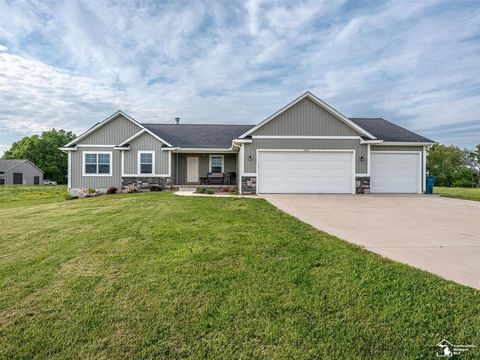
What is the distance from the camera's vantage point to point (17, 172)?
4984cm

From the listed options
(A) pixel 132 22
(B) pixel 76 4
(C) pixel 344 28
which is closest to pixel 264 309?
(B) pixel 76 4

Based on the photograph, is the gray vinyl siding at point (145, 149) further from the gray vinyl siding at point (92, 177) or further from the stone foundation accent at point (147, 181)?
the gray vinyl siding at point (92, 177)

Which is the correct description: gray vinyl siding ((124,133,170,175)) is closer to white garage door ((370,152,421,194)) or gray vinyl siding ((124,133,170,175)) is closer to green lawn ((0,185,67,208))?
green lawn ((0,185,67,208))

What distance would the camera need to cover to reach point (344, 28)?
13.2m

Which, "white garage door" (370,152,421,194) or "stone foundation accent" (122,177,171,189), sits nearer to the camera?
"white garage door" (370,152,421,194)

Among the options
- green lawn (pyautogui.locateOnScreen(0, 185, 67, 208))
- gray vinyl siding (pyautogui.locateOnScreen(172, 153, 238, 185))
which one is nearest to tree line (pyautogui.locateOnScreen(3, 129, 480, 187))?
gray vinyl siding (pyautogui.locateOnScreen(172, 153, 238, 185))

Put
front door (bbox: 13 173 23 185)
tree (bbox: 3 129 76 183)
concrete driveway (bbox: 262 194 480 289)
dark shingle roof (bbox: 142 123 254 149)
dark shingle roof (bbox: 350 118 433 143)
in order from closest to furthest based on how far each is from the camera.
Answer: concrete driveway (bbox: 262 194 480 289) → dark shingle roof (bbox: 350 118 433 143) → dark shingle roof (bbox: 142 123 254 149) → front door (bbox: 13 173 23 185) → tree (bbox: 3 129 76 183)

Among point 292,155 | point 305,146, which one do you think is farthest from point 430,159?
point 292,155

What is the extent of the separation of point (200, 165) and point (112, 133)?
6.12m

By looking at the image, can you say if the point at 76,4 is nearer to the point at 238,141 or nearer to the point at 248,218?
the point at 238,141

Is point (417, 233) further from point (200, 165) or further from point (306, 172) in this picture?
point (200, 165)

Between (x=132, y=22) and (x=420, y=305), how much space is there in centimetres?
1431

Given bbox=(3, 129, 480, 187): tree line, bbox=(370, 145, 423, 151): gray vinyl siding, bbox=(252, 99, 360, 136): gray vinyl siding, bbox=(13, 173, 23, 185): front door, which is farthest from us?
bbox=(13, 173, 23, 185): front door

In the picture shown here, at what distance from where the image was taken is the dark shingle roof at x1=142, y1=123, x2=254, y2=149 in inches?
720
